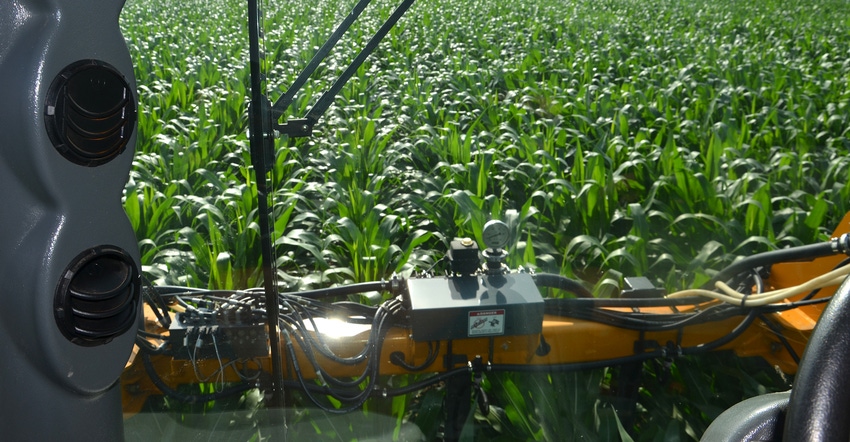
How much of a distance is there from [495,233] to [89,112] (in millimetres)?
1214

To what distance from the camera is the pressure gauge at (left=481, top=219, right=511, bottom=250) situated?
6.40 ft

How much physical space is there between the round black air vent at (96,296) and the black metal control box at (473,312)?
97cm

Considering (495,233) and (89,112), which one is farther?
(495,233)

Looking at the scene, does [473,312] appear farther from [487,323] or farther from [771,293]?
[771,293]

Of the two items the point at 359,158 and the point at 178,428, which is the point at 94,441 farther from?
the point at 359,158

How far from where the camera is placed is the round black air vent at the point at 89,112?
854 mm

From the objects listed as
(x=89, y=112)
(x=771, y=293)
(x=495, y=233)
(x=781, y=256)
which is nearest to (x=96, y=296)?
(x=89, y=112)

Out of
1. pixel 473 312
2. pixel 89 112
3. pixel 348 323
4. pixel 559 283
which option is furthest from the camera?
pixel 559 283

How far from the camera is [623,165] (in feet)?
13.3

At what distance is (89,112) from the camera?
890mm

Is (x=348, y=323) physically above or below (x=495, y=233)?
below

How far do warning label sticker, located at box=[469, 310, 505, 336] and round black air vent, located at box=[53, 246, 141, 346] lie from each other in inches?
40.5

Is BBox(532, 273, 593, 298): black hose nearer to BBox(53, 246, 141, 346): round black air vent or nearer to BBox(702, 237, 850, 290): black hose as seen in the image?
BBox(702, 237, 850, 290): black hose

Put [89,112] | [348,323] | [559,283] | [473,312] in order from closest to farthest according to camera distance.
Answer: [89,112]
[473,312]
[348,323]
[559,283]
